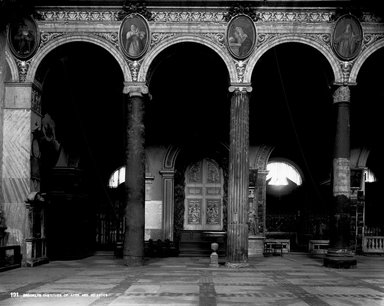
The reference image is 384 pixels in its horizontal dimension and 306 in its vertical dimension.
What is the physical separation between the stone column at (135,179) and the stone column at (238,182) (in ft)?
8.61

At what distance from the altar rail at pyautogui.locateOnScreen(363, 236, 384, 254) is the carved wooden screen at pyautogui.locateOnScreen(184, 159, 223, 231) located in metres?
5.70

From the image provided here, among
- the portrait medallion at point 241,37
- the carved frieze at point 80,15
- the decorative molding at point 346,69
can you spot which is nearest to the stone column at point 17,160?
the carved frieze at point 80,15

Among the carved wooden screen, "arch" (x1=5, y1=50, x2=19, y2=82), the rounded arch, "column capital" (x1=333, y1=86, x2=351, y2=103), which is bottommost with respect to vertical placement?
the carved wooden screen

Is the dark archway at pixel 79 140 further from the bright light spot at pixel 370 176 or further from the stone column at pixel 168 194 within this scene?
the bright light spot at pixel 370 176

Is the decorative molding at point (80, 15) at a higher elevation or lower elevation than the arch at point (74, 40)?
higher

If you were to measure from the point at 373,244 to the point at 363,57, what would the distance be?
332 inches

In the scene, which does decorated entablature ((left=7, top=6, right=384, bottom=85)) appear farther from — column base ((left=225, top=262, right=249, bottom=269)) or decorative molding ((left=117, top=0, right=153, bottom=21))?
column base ((left=225, top=262, right=249, bottom=269))

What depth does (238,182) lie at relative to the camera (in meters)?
16.7

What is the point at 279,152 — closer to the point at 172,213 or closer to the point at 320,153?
the point at 320,153

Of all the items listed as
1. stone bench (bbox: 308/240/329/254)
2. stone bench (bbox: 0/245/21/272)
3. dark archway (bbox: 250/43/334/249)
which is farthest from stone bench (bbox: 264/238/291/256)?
stone bench (bbox: 0/245/21/272)

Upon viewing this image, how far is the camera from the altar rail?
22.0m

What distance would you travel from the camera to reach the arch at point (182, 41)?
17.0 metres

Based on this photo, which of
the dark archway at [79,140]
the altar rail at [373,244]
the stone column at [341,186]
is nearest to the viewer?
the stone column at [341,186]

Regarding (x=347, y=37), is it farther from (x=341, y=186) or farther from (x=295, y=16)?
(x=341, y=186)
